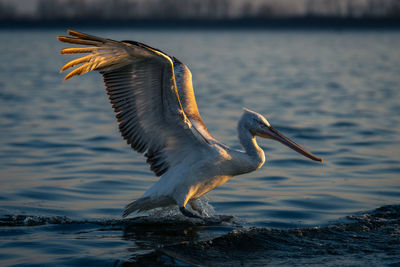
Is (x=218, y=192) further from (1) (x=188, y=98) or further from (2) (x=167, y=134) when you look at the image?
(2) (x=167, y=134)

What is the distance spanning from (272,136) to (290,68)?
2018 cm

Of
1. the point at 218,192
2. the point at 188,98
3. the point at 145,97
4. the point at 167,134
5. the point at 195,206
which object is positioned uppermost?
the point at 145,97

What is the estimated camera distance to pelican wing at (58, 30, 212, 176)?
5285 mm

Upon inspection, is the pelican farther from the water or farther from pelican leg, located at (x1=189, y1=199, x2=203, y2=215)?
the water

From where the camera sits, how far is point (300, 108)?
1437 centimetres

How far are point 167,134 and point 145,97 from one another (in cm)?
47

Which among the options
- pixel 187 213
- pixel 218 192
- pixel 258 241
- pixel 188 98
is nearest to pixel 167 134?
pixel 188 98

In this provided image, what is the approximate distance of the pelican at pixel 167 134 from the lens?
5586 millimetres

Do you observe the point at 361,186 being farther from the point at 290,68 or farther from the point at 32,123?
the point at 290,68

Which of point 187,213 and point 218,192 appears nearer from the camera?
point 187,213

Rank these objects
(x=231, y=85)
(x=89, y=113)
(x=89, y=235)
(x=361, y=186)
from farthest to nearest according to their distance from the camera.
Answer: (x=231, y=85), (x=89, y=113), (x=361, y=186), (x=89, y=235)

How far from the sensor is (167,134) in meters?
5.98

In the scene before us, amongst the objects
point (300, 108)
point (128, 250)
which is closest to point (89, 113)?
point (300, 108)

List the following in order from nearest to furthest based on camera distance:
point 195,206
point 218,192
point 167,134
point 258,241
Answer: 1. point 258,241
2. point 167,134
3. point 195,206
4. point 218,192
